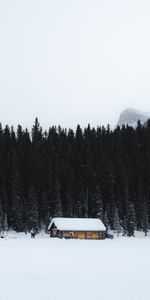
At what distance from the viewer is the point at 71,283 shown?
67.8 ft

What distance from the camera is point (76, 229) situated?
61688mm

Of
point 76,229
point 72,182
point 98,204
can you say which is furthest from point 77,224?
point 72,182

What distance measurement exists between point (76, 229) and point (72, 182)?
18449 mm

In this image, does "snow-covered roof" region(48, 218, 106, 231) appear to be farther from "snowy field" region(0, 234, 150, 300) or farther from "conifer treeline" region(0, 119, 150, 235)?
"snowy field" region(0, 234, 150, 300)

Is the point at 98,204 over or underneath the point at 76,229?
over

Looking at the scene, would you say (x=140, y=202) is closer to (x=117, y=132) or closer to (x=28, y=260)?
(x=117, y=132)

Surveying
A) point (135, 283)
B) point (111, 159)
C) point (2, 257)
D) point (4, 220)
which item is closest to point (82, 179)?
point (111, 159)

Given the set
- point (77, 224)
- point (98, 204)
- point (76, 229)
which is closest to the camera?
point (76, 229)

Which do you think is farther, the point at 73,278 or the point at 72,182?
the point at 72,182

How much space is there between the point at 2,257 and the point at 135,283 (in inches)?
499

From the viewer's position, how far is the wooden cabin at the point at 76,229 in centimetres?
6153

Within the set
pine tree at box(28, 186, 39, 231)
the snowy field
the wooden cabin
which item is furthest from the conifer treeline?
the snowy field

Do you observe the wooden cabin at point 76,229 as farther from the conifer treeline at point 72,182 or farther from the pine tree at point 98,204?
the pine tree at point 98,204

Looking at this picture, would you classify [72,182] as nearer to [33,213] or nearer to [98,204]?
[98,204]
